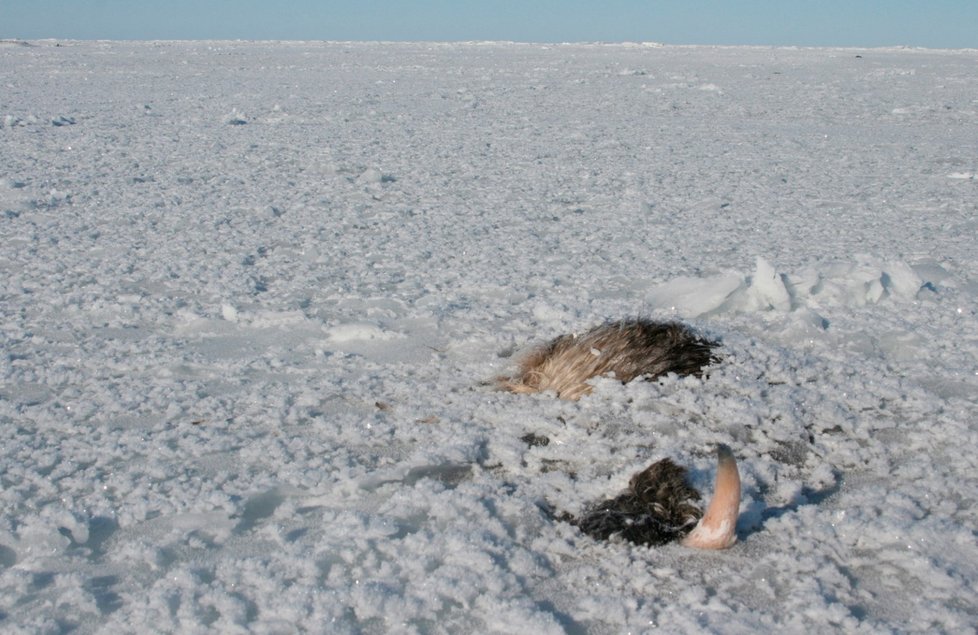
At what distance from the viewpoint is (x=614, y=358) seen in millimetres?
2980

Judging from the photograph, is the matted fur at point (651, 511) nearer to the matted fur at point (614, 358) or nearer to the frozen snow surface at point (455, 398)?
the frozen snow surface at point (455, 398)

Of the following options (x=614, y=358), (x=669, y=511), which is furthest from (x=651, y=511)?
(x=614, y=358)

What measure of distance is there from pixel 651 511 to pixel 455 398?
0.97m

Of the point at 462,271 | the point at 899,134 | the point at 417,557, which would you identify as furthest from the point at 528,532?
the point at 899,134

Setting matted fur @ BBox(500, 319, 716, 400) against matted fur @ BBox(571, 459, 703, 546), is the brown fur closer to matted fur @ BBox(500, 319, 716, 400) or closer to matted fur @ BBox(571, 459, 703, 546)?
matted fur @ BBox(571, 459, 703, 546)

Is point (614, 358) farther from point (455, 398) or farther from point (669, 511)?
point (669, 511)

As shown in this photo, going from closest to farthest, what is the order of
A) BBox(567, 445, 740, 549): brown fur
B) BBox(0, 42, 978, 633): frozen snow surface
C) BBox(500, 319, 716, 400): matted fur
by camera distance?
BBox(0, 42, 978, 633): frozen snow surface
BBox(567, 445, 740, 549): brown fur
BBox(500, 319, 716, 400): matted fur

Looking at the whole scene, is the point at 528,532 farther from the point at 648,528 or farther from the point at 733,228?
the point at 733,228

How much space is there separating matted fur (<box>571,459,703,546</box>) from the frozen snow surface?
0.21ft

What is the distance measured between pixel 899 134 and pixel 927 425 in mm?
9395

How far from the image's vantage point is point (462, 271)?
180 inches

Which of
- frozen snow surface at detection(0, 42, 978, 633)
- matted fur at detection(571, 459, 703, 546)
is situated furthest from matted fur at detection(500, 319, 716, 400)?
matted fur at detection(571, 459, 703, 546)

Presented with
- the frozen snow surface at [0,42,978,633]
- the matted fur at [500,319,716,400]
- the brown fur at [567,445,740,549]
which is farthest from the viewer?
the matted fur at [500,319,716,400]

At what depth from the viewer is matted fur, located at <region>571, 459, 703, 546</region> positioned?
208 centimetres
